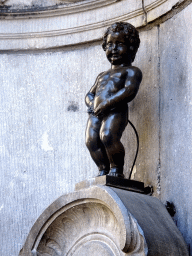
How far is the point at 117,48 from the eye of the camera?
3170 mm

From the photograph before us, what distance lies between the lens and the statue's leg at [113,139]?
2949mm

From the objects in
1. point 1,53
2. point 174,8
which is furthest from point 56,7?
point 174,8

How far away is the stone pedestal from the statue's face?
0.73 m

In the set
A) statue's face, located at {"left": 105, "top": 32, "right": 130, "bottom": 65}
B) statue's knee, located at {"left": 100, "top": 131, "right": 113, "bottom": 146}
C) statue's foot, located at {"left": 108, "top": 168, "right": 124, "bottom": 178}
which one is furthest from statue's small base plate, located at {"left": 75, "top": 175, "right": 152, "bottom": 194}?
statue's face, located at {"left": 105, "top": 32, "right": 130, "bottom": 65}

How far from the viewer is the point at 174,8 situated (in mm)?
3355

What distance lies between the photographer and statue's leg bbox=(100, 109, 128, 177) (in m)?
2.95

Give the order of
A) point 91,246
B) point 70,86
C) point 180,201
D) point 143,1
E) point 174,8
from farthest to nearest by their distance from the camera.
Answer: point 70,86 < point 143,1 < point 174,8 < point 180,201 < point 91,246

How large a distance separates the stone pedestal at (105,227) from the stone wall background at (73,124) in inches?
10.7

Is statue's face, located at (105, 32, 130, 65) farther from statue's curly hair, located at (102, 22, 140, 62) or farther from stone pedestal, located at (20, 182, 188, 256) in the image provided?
stone pedestal, located at (20, 182, 188, 256)

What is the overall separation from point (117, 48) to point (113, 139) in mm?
536

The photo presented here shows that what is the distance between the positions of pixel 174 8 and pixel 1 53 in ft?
4.17

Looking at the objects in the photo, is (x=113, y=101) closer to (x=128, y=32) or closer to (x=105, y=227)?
(x=128, y=32)

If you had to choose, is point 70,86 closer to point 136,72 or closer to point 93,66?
point 93,66

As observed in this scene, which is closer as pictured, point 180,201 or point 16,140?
point 180,201
